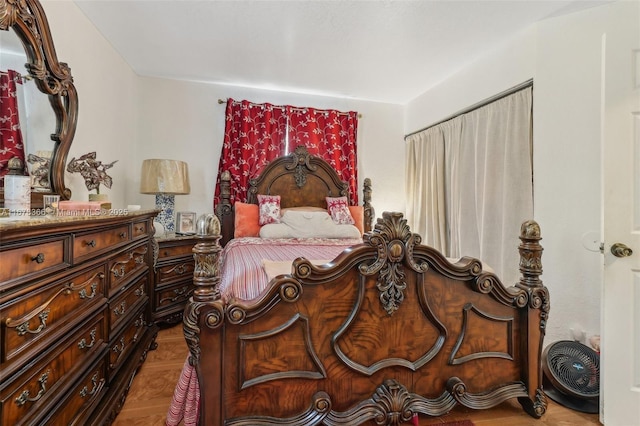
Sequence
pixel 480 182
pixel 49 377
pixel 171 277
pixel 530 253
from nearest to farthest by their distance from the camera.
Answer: pixel 49 377 < pixel 530 253 < pixel 171 277 < pixel 480 182

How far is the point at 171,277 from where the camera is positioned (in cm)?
254

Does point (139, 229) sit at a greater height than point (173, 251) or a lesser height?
greater

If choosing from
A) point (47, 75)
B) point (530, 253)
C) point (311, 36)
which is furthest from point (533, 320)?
point (47, 75)

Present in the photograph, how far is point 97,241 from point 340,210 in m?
2.38

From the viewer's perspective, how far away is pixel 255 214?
10.3ft

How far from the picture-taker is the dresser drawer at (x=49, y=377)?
80 centimetres

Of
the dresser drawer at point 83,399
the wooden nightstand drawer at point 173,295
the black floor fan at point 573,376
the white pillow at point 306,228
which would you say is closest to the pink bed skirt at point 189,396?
the dresser drawer at point 83,399

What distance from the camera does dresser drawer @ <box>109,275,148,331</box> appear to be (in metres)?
1.44

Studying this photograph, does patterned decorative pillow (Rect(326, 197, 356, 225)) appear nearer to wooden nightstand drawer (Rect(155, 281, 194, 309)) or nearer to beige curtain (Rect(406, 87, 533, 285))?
beige curtain (Rect(406, 87, 533, 285))

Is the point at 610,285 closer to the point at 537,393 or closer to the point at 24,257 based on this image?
the point at 537,393

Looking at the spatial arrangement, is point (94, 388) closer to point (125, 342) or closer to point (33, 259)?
point (125, 342)

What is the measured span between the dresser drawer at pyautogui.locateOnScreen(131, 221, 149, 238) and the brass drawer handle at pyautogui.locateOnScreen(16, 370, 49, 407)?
0.92 metres

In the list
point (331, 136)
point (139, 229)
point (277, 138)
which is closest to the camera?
point (139, 229)

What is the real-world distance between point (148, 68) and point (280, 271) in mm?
2885
